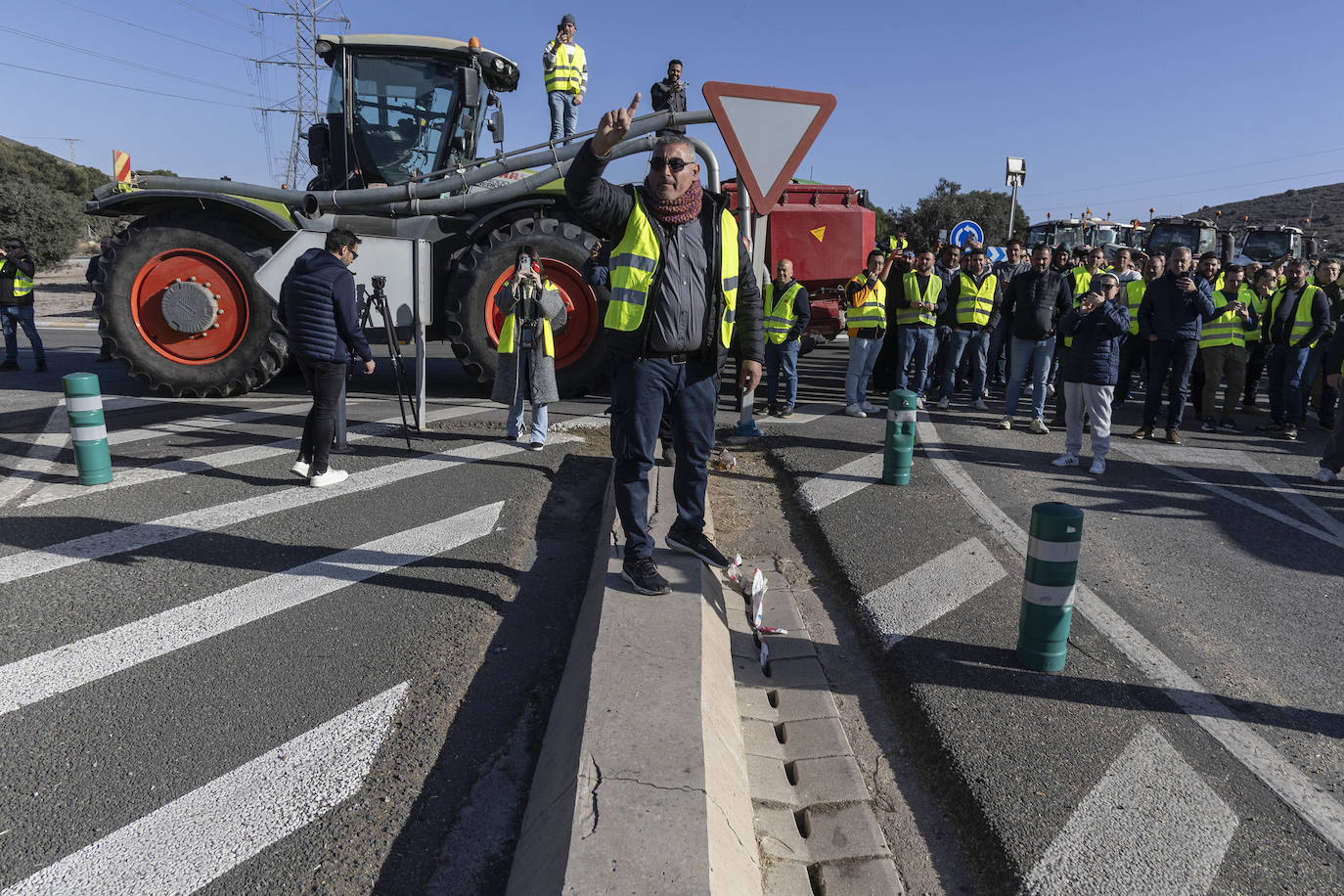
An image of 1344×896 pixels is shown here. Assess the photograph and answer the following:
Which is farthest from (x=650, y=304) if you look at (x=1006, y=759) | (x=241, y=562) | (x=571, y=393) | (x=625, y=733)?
(x=571, y=393)

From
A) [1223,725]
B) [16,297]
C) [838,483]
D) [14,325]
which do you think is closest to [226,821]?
[1223,725]

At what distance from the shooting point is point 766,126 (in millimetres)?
5180

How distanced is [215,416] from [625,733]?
24.1 feet

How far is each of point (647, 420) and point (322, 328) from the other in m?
3.49

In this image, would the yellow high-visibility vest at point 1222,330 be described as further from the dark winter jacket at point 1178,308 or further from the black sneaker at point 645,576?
the black sneaker at point 645,576

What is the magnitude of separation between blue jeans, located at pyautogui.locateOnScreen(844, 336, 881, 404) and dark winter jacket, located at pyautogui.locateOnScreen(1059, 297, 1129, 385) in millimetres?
2481

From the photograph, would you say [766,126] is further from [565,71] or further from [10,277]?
[10,277]

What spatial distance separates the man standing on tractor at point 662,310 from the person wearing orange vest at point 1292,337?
8209mm

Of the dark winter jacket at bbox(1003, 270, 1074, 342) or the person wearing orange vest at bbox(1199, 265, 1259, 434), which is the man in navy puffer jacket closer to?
the dark winter jacket at bbox(1003, 270, 1074, 342)

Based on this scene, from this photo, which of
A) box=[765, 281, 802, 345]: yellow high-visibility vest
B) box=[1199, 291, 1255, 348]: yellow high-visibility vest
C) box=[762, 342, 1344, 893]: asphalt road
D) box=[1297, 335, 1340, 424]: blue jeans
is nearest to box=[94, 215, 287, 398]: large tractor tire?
box=[765, 281, 802, 345]: yellow high-visibility vest

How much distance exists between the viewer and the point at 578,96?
1029 cm

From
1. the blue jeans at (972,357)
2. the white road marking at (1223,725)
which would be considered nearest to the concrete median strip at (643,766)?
the white road marking at (1223,725)

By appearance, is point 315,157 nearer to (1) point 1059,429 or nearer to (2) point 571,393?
(2) point 571,393

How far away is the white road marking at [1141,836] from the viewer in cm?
256
